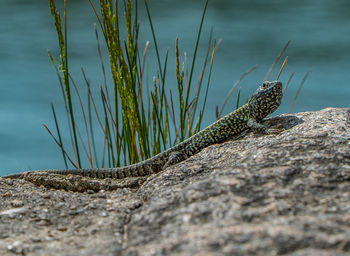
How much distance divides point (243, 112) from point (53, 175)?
1823mm

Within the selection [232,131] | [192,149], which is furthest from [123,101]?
[232,131]

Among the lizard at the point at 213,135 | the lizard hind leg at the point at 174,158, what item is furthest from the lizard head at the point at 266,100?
the lizard hind leg at the point at 174,158

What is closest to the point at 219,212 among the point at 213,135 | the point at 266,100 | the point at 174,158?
the point at 174,158

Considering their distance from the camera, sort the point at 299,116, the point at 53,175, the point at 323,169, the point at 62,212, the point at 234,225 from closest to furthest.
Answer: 1. the point at 234,225
2. the point at 323,169
3. the point at 62,212
4. the point at 53,175
5. the point at 299,116

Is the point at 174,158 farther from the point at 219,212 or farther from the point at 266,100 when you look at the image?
the point at 219,212

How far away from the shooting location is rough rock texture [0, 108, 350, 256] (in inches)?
68.8

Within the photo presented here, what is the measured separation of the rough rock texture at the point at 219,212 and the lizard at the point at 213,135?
852 millimetres

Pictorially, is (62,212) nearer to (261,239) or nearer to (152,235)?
(152,235)

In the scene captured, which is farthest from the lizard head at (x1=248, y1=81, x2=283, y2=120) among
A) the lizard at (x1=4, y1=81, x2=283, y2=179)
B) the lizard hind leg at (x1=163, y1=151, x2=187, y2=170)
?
the lizard hind leg at (x1=163, y1=151, x2=187, y2=170)

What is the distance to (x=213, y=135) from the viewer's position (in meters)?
4.23

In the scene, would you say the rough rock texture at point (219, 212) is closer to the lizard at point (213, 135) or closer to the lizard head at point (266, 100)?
the lizard at point (213, 135)

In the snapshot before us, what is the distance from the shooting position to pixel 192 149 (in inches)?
167

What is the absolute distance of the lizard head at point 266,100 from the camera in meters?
4.37

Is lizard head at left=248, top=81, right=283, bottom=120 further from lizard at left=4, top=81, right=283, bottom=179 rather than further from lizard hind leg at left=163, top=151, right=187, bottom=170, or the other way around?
lizard hind leg at left=163, top=151, right=187, bottom=170
